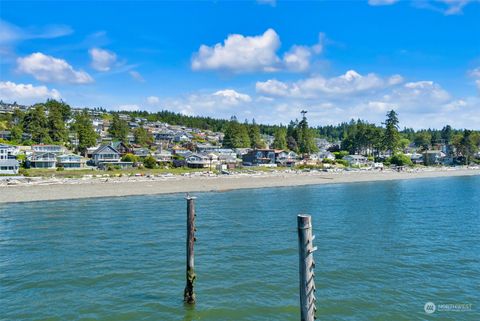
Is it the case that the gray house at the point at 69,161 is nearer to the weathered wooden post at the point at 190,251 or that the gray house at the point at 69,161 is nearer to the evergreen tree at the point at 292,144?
the weathered wooden post at the point at 190,251

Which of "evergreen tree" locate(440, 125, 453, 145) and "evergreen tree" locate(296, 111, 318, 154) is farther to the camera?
"evergreen tree" locate(440, 125, 453, 145)

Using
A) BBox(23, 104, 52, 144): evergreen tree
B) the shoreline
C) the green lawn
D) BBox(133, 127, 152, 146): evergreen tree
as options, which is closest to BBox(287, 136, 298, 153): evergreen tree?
the shoreline

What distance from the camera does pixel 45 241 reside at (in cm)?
2627

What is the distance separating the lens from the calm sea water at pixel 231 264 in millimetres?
15461

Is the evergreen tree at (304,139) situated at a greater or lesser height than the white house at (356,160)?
greater

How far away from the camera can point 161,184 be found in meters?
62.2

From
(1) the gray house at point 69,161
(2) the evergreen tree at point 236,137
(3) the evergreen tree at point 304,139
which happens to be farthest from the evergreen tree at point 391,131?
(1) the gray house at point 69,161

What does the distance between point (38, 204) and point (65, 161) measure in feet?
117

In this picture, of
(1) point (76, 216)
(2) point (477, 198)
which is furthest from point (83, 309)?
(2) point (477, 198)

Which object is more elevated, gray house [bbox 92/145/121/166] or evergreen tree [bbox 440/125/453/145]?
evergreen tree [bbox 440/125/453/145]

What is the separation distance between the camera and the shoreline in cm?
4978

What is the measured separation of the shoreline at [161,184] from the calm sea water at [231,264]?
35.5 ft

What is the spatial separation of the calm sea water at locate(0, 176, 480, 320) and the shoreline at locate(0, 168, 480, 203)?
1083cm

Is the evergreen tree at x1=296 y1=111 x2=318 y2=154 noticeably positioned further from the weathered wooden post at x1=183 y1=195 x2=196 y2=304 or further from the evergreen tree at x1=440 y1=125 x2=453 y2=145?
the weathered wooden post at x1=183 y1=195 x2=196 y2=304
